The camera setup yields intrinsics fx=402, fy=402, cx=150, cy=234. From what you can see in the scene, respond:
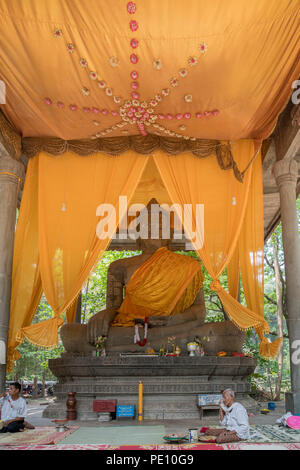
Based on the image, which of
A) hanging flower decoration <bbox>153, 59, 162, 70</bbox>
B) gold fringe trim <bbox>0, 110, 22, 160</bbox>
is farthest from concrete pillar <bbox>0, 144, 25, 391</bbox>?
hanging flower decoration <bbox>153, 59, 162, 70</bbox>

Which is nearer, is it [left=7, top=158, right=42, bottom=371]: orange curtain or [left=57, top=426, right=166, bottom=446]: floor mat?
[left=57, top=426, right=166, bottom=446]: floor mat

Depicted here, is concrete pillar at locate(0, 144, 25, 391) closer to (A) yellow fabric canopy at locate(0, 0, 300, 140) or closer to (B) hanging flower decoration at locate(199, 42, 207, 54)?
(A) yellow fabric canopy at locate(0, 0, 300, 140)

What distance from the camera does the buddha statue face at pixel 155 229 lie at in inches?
420

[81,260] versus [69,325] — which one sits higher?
[81,260]

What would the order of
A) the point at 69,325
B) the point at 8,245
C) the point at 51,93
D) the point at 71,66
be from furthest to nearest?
the point at 69,325 → the point at 8,245 → the point at 51,93 → the point at 71,66

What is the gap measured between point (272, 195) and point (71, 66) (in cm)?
658

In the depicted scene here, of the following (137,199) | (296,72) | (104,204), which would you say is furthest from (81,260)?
(296,72)

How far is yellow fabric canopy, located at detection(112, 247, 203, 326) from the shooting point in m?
9.23

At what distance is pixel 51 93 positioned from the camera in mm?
6203

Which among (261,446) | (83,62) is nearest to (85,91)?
(83,62)

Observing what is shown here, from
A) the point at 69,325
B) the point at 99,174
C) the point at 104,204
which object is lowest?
the point at 69,325

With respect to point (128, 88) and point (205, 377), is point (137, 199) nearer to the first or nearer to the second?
point (128, 88)

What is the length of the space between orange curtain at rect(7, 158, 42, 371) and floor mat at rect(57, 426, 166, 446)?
2.30 meters

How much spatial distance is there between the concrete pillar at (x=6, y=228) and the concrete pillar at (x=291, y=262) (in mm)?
4564
